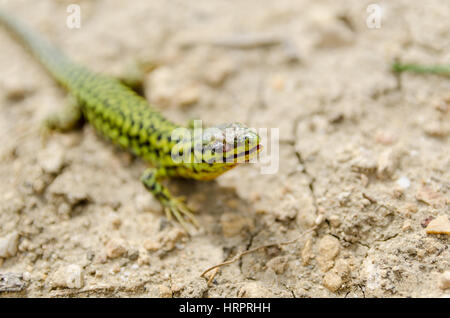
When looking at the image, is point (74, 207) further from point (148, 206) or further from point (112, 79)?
point (112, 79)

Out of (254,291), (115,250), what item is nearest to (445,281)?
(254,291)

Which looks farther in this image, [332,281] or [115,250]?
[115,250]

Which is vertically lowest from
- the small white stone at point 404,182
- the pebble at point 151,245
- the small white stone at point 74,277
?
the small white stone at point 74,277

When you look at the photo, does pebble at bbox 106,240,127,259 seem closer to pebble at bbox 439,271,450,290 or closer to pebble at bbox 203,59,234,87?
pebble at bbox 203,59,234,87

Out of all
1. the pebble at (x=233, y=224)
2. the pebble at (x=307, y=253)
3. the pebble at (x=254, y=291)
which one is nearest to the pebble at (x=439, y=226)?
the pebble at (x=307, y=253)

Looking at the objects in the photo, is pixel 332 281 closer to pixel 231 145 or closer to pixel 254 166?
pixel 231 145

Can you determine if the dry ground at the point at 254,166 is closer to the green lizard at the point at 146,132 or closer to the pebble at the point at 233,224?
the pebble at the point at 233,224

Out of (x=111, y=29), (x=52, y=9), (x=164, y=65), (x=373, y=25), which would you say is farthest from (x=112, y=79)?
(x=373, y=25)
